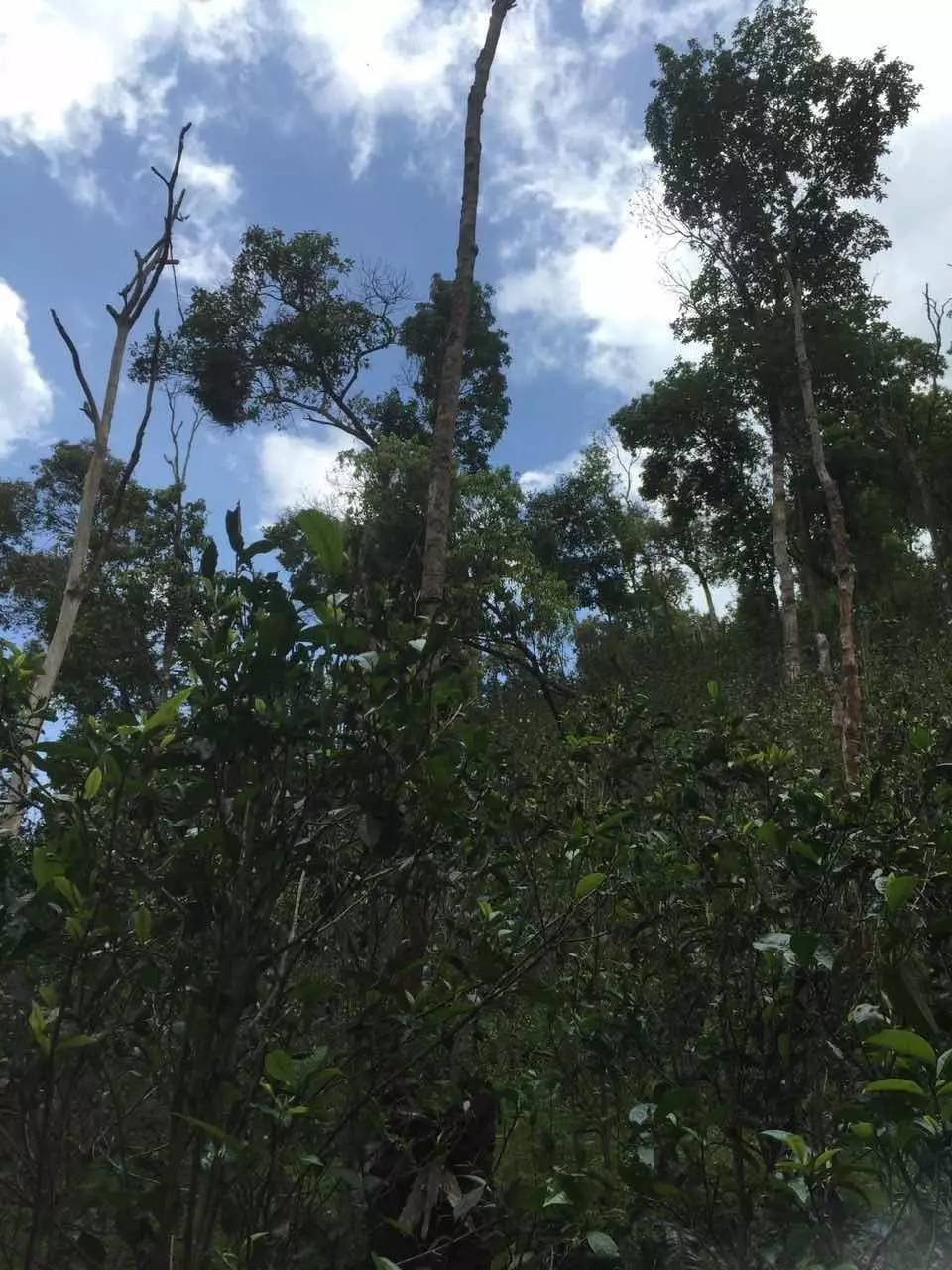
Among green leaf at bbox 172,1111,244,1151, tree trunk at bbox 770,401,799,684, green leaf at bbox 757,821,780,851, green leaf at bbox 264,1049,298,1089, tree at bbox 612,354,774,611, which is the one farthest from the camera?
tree at bbox 612,354,774,611

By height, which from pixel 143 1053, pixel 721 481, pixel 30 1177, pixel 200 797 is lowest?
pixel 30 1177

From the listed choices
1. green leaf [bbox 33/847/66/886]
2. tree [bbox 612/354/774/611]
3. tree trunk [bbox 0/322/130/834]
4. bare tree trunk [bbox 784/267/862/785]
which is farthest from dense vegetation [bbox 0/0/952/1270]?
tree [bbox 612/354/774/611]

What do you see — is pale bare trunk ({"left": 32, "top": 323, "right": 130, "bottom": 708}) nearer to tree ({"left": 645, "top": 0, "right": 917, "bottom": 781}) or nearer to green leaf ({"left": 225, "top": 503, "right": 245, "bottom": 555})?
green leaf ({"left": 225, "top": 503, "right": 245, "bottom": 555})

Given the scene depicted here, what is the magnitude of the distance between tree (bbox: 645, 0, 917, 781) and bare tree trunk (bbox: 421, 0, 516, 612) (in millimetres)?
Answer: 11161

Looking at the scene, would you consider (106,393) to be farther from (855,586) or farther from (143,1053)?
(855,586)

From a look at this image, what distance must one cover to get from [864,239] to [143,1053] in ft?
58.0

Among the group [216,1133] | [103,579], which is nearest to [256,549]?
[216,1133]

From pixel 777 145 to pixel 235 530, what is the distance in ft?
56.3

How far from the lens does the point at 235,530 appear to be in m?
1.72

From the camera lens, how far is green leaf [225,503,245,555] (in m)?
1.72

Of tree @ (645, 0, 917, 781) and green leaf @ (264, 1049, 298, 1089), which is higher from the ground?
tree @ (645, 0, 917, 781)

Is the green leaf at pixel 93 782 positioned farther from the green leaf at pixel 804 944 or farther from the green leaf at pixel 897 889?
the green leaf at pixel 897 889

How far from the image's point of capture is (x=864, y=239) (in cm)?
1584

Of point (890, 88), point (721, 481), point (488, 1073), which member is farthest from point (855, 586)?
point (488, 1073)
